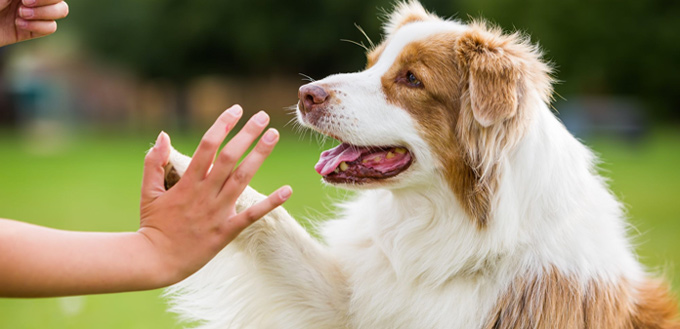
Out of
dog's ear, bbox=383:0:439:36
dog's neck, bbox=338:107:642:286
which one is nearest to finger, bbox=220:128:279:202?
dog's neck, bbox=338:107:642:286

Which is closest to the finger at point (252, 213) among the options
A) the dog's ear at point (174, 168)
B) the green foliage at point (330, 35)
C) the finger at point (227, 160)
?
the finger at point (227, 160)

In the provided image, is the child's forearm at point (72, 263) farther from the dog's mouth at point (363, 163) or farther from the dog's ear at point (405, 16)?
the dog's ear at point (405, 16)

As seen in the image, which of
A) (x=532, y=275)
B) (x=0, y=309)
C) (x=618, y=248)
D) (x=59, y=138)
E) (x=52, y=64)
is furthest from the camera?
(x=52, y=64)

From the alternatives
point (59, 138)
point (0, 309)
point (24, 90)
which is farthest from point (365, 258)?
point (24, 90)

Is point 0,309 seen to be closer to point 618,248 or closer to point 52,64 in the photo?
point 618,248

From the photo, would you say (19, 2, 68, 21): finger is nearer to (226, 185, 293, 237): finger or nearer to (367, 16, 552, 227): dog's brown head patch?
(226, 185, 293, 237): finger

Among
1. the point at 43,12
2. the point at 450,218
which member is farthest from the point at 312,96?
the point at 43,12

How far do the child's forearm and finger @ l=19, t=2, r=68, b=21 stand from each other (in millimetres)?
962

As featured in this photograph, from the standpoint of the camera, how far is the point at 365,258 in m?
3.55

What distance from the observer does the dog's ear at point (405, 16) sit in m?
3.88

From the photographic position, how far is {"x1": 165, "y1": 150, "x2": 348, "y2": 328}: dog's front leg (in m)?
3.45

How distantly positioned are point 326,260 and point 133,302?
328 cm

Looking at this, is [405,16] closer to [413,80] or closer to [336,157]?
[413,80]

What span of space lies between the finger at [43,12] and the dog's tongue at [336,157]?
1.23m
